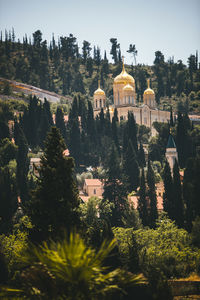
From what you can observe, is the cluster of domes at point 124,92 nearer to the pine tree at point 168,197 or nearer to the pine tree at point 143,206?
the pine tree at point 168,197

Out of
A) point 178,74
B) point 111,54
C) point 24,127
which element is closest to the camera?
point 24,127

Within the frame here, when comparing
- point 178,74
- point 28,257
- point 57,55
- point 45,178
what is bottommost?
point 28,257

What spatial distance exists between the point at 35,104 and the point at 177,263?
42440 mm

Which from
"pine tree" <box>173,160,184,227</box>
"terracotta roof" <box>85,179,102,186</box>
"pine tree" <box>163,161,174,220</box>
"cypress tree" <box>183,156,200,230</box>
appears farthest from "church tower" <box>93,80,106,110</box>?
"pine tree" <box>173,160,184,227</box>

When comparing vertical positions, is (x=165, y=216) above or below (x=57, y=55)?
below

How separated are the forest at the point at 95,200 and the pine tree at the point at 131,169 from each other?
A: 0.35ft

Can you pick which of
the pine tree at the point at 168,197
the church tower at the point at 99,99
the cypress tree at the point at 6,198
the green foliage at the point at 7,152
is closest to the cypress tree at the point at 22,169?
the cypress tree at the point at 6,198

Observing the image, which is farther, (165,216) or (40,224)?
(165,216)

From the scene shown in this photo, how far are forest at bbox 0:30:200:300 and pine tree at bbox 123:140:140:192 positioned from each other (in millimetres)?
106

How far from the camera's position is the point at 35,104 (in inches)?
2616

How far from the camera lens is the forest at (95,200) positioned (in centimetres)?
1302

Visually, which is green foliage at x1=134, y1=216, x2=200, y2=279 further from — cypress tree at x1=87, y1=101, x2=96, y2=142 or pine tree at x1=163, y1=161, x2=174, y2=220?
cypress tree at x1=87, y1=101, x2=96, y2=142

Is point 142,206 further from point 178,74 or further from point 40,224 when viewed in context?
point 178,74

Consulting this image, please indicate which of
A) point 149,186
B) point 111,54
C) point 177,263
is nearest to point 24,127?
point 149,186
